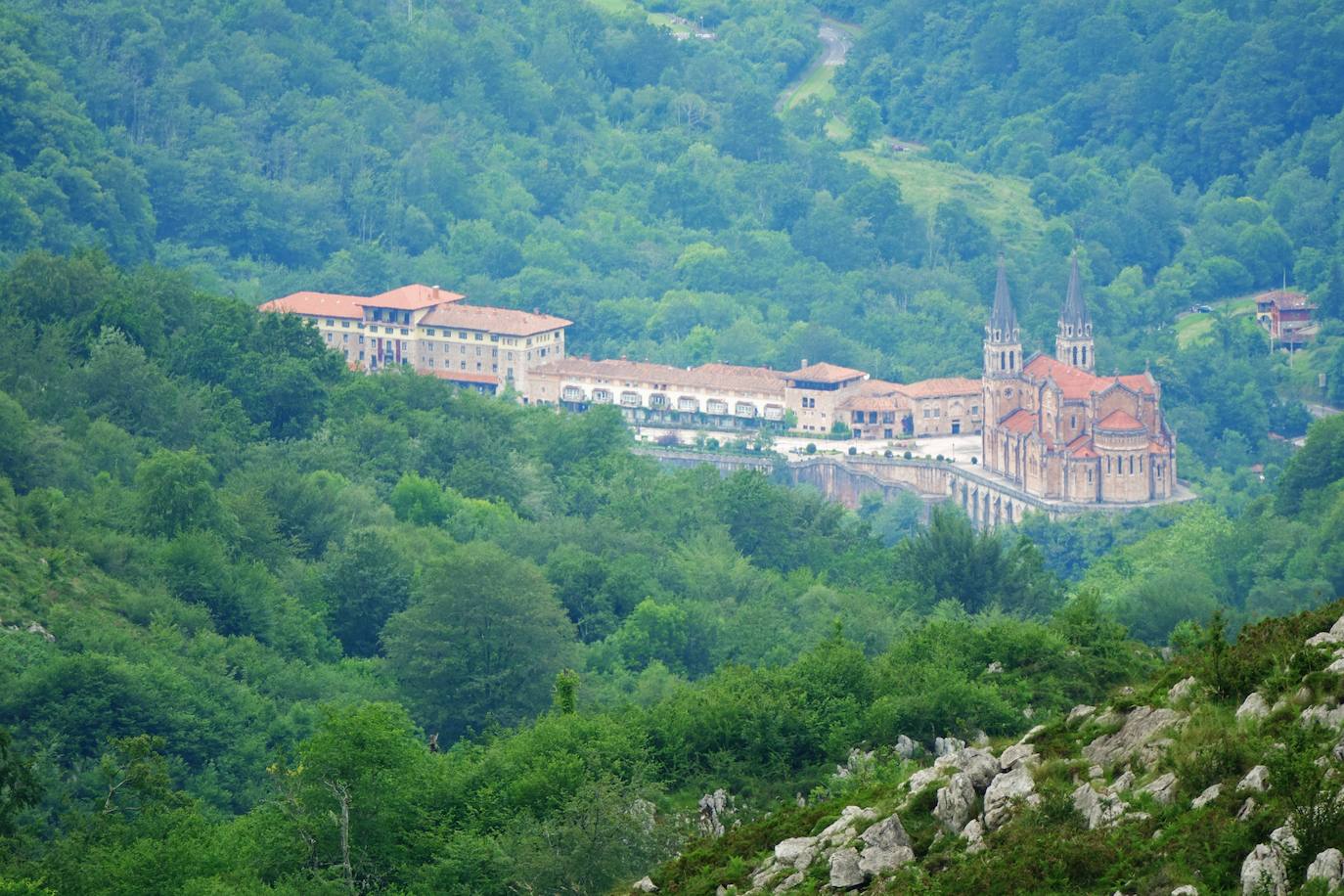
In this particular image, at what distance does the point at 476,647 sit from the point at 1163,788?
29.2 metres

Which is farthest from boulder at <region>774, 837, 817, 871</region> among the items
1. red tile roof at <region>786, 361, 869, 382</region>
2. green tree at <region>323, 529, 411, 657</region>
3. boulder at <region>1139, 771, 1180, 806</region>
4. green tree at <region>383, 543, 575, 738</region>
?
red tile roof at <region>786, 361, 869, 382</region>

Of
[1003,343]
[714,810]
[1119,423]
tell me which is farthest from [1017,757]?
[1003,343]

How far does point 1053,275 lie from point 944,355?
1285 centimetres

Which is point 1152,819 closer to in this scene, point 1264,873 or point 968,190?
point 1264,873

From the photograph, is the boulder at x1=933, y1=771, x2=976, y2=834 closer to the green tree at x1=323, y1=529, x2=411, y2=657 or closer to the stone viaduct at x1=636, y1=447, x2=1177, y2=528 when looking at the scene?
the green tree at x1=323, y1=529, x2=411, y2=657

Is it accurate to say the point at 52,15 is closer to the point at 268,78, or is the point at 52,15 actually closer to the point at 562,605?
the point at 268,78

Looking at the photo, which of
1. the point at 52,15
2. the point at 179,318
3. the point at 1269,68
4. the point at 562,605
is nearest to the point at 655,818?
the point at 562,605

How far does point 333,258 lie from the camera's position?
433ft

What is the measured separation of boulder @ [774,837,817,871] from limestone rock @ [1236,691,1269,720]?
4.04 m

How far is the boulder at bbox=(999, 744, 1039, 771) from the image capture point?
23266 mm

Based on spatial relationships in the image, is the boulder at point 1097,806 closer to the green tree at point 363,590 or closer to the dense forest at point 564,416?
the dense forest at point 564,416

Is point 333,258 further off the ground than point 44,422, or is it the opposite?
point 333,258

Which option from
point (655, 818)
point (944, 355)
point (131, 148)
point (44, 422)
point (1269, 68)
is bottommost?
point (655, 818)

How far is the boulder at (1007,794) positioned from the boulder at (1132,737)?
2.26 ft
